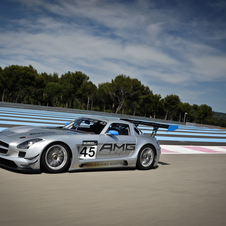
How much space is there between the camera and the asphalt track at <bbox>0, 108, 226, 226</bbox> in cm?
369

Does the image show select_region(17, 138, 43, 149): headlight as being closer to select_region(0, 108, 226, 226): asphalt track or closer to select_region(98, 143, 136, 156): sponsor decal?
select_region(0, 108, 226, 226): asphalt track

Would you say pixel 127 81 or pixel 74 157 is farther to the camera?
pixel 127 81

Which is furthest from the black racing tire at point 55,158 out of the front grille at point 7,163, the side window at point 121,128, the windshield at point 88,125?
the side window at point 121,128

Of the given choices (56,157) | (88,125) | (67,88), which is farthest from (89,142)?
(67,88)

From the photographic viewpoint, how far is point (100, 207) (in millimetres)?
4164

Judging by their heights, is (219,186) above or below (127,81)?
below

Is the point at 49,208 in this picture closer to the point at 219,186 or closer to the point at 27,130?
the point at 27,130

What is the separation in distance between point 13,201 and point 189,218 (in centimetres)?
248

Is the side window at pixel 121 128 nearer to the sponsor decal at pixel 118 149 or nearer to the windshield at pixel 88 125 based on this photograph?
the windshield at pixel 88 125

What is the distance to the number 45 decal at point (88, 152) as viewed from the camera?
608 cm

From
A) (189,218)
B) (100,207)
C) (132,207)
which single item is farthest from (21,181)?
(189,218)

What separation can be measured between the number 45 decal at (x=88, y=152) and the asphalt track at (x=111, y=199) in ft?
1.23

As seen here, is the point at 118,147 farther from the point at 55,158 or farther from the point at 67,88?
the point at 67,88

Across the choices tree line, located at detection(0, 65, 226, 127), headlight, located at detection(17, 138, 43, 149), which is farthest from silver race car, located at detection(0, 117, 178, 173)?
tree line, located at detection(0, 65, 226, 127)
